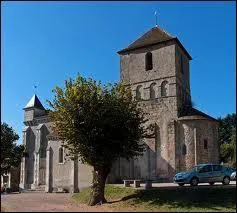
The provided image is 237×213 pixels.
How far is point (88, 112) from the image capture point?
26.7m

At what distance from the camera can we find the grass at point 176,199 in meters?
22.1

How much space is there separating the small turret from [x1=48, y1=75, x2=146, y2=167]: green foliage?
114ft

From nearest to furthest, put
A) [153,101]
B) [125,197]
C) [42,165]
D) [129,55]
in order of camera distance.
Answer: [125,197]
[153,101]
[129,55]
[42,165]

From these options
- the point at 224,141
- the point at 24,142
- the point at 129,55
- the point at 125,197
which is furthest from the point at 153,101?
the point at 224,141

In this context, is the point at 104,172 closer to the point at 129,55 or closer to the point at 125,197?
the point at 125,197

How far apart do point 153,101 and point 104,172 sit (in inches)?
649

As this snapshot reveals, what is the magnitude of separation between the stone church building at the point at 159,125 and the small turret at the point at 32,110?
15828 mm

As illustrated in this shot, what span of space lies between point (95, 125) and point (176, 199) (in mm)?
7088

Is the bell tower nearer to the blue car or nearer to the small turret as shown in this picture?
the blue car

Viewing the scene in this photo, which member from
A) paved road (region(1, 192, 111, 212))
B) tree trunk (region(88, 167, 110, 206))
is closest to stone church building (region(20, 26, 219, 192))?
paved road (region(1, 192, 111, 212))

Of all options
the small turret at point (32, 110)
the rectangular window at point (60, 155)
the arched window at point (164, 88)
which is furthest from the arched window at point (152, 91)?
the small turret at point (32, 110)

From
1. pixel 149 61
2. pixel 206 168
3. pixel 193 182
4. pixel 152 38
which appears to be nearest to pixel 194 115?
pixel 149 61

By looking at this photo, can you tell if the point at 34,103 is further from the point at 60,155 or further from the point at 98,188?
the point at 98,188

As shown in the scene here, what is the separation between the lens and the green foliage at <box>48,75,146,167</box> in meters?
26.6
